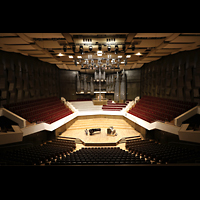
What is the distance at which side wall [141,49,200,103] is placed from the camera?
6.61 metres

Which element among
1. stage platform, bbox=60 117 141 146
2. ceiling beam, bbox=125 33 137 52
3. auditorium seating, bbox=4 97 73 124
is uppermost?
ceiling beam, bbox=125 33 137 52

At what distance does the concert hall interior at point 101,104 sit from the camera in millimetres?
4871

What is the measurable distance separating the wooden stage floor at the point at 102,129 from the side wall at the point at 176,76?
11.1 feet

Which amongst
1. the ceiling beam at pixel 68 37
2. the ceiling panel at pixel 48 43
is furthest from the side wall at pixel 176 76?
the ceiling panel at pixel 48 43

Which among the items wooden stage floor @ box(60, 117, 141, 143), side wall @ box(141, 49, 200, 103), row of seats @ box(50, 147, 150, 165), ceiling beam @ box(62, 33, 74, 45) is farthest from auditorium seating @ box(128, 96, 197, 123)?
ceiling beam @ box(62, 33, 74, 45)

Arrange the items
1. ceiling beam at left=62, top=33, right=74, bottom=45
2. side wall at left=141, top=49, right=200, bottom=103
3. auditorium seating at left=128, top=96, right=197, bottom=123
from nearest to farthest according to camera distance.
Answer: ceiling beam at left=62, top=33, right=74, bottom=45 < side wall at left=141, top=49, right=200, bottom=103 < auditorium seating at left=128, top=96, right=197, bottom=123

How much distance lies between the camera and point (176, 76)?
778cm

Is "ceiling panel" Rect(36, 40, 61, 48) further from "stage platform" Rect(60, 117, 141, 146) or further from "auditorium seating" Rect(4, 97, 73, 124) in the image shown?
"stage platform" Rect(60, 117, 141, 146)

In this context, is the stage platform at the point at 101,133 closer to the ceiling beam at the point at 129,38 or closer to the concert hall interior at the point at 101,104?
the concert hall interior at the point at 101,104

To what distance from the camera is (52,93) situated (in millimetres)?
11031

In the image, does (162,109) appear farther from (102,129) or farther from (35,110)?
(35,110)

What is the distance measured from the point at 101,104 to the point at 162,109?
3.75 meters

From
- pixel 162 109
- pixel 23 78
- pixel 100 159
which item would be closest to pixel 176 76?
pixel 162 109

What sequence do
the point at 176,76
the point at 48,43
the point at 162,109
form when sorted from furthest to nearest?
the point at 162,109 → the point at 176,76 → the point at 48,43
